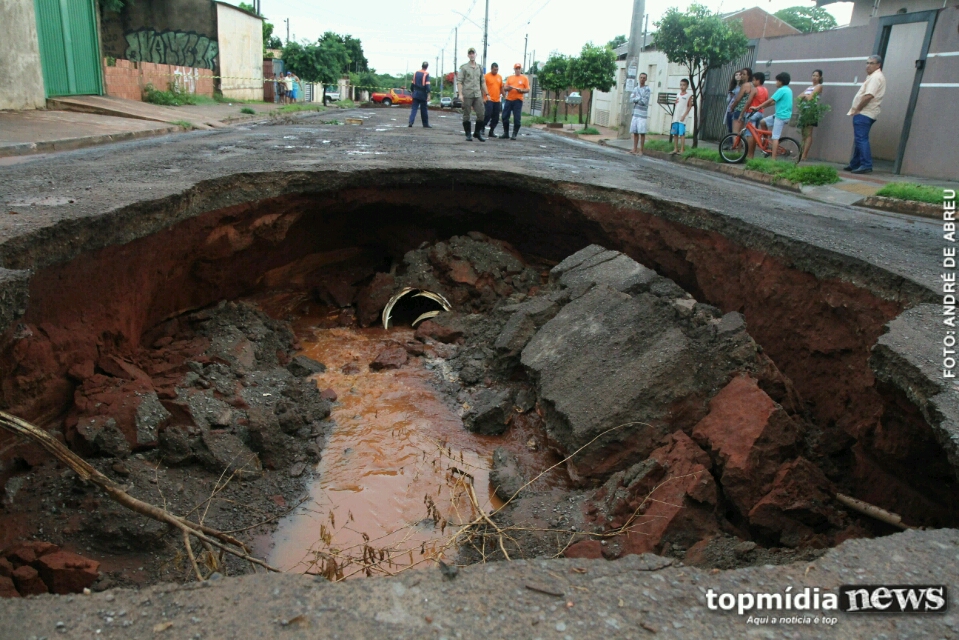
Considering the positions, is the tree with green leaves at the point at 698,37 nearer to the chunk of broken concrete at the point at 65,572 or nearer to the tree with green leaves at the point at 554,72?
the tree with green leaves at the point at 554,72

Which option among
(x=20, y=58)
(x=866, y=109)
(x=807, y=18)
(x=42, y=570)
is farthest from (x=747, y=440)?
(x=807, y=18)

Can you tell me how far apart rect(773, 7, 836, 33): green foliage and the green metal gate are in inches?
1703

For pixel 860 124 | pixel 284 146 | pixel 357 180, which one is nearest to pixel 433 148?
pixel 284 146

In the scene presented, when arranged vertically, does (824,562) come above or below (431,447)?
above

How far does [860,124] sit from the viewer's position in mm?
10422

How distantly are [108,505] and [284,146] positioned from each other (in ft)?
22.2

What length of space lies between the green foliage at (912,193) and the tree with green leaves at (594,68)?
1561 centimetres

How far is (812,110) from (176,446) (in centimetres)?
1229

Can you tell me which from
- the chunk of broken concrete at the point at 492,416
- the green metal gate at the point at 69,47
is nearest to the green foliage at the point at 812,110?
the chunk of broken concrete at the point at 492,416

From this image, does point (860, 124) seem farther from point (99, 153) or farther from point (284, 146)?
point (99, 153)

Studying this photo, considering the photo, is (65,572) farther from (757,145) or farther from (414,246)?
(757,145)

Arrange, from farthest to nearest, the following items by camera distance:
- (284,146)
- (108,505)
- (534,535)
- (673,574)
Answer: (284,146) < (534,535) < (108,505) < (673,574)

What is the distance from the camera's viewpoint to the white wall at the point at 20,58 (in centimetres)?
1251

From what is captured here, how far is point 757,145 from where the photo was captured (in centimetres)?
1258
